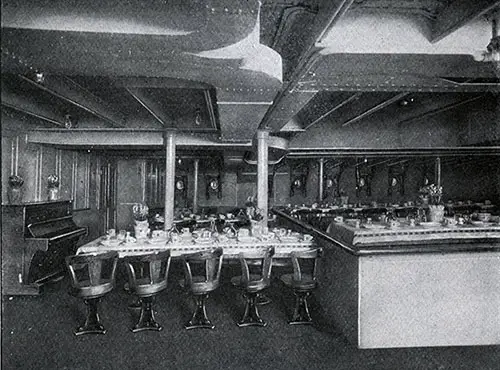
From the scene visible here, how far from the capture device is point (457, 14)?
3.19 metres

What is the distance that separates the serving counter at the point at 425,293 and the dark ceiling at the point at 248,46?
Answer: 5.87 ft

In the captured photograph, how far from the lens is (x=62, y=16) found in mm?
2748

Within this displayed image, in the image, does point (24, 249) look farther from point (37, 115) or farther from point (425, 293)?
point (425, 293)

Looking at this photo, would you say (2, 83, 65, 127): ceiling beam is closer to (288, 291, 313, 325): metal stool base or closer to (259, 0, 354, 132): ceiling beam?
(259, 0, 354, 132): ceiling beam

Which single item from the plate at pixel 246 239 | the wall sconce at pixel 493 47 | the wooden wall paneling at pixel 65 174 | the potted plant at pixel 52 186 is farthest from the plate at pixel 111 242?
the wall sconce at pixel 493 47

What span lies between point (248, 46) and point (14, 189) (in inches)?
231

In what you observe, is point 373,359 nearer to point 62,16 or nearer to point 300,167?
point 62,16

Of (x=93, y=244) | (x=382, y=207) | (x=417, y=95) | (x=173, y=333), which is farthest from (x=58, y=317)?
(x=382, y=207)

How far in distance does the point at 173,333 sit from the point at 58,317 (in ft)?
5.48

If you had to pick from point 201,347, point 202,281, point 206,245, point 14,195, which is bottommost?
point 201,347

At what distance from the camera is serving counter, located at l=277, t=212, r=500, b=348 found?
4.04m

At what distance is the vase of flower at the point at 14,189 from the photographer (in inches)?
280

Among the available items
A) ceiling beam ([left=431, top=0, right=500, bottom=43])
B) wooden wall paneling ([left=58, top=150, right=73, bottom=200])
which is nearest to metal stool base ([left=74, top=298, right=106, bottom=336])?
ceiling beam ([left=431, top=0, right=500, bottom=43])

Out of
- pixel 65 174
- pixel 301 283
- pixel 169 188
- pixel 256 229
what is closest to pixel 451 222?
pixel 301 283
